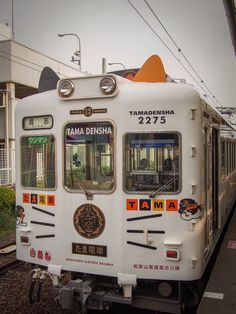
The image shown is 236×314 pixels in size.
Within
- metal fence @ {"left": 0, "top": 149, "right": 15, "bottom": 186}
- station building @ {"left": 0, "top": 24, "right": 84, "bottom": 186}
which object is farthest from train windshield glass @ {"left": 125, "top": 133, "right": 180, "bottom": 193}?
station building @ {"left": 0, "top": 24, "right": 84, "bottom": 186}

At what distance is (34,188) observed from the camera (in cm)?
530

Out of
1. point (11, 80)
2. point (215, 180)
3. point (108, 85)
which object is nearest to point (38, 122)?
point (108, 85)

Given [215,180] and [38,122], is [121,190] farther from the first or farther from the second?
[215,180]

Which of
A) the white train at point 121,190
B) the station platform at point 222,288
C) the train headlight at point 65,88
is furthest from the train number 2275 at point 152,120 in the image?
the station platform at point 222,288

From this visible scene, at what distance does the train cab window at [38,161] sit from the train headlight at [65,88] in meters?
0.55

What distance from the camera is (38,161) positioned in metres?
5.29

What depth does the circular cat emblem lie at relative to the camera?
4832 mm

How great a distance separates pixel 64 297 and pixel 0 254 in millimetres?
4139

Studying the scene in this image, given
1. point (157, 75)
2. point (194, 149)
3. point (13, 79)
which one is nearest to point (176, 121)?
point (194, 149)

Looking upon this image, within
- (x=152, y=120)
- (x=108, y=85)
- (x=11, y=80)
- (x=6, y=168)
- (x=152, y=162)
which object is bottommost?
(x=6, y=168)

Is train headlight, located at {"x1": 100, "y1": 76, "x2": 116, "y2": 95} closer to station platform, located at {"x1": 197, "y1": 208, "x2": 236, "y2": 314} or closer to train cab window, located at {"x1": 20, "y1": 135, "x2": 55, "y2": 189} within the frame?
train cab window, located at {"x1": 20, "y1": 135, "x2": 55, "y2": 189}

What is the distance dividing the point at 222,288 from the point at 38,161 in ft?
9.59

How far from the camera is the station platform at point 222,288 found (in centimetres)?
480

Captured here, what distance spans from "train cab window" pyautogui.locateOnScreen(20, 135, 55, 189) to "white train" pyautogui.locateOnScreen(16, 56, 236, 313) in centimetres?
2
